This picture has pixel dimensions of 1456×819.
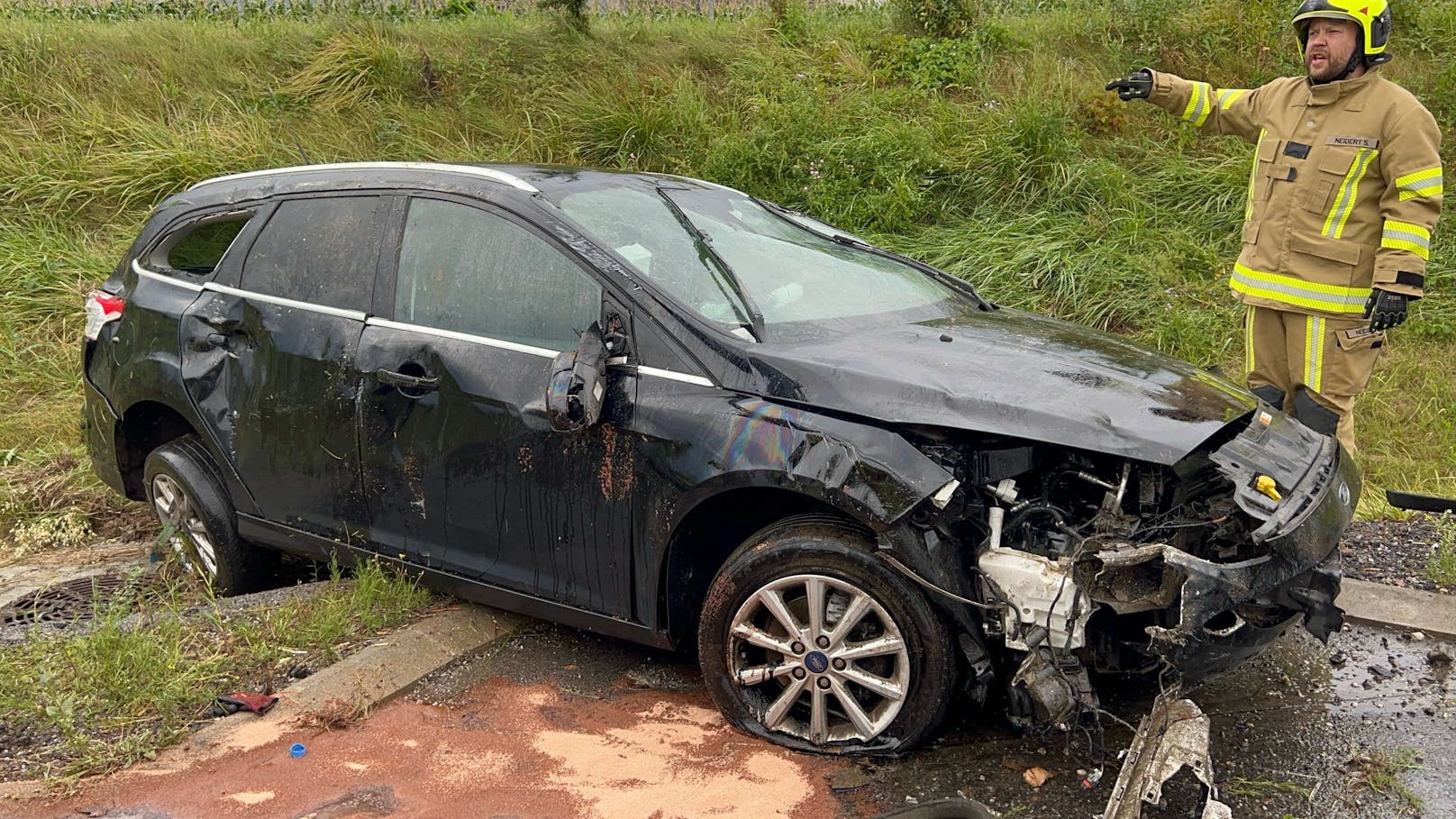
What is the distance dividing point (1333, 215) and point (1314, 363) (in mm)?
609

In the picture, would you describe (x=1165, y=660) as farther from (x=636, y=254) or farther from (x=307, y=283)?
(x=307, y=283)

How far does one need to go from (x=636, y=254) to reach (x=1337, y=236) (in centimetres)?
300

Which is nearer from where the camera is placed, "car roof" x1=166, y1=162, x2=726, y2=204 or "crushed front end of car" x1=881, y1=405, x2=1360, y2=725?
"crushed front end of car" x1=881, y1=405, x2=1360, y2=725

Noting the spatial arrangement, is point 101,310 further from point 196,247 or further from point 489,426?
point 489,426

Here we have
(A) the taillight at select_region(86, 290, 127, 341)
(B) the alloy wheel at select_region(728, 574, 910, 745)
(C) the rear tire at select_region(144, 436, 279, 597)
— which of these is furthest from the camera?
(A) the taillight at select_region(86, 290, 127, 341)

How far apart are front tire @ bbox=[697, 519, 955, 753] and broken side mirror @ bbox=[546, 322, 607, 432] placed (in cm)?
60

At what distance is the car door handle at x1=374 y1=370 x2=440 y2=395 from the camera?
12.4 feet

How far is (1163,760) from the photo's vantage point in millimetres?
2820

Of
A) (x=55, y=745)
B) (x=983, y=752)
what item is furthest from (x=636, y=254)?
(x=55, y=745)

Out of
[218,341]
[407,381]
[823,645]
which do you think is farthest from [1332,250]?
[218,341]

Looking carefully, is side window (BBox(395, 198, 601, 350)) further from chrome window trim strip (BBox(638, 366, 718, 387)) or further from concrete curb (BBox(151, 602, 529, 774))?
concrete curb (BBox(151, 602, 529, 774))

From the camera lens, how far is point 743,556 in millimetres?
3307

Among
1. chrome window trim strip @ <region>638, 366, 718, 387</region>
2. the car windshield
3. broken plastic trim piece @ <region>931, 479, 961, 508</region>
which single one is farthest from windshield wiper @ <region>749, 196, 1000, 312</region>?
broken plastic trim piece @ <region>931, 479, 961, 508</region>

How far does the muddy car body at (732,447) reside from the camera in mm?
2990
